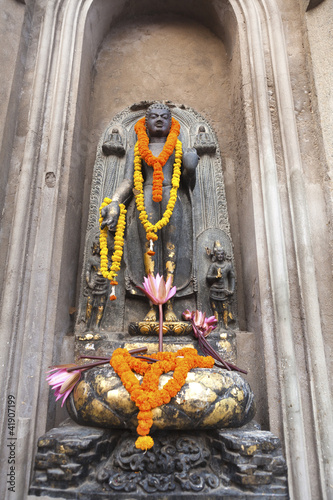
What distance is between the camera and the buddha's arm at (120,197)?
9.58 feet

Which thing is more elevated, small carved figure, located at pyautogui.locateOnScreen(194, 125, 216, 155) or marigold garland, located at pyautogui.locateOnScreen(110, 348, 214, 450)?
small carved figure, located at pyautogui.locateOnScreen(194, 125, 216, 155)

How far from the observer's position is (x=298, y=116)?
3.40 meters

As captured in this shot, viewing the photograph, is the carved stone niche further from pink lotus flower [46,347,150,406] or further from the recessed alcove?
the recessed alcove

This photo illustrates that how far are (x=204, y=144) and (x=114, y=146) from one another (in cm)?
94

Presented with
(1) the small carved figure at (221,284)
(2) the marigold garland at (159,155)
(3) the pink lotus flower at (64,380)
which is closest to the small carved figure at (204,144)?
(2) the marigold garland at (159,155)

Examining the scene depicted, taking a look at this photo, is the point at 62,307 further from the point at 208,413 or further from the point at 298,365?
the point at 298,365

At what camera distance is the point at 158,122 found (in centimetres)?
334

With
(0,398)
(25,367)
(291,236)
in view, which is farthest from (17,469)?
(291,236)

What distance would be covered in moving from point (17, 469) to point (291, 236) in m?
2.63

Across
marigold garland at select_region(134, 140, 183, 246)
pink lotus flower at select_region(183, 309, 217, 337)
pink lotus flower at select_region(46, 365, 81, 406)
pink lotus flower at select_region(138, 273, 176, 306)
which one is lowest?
pink lotus flower at select_region(46, 365, 81, 406)

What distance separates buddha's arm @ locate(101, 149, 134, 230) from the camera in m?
2.92

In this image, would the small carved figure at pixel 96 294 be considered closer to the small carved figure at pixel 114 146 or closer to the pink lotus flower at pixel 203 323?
the pink lotus flower at pixel 203 323

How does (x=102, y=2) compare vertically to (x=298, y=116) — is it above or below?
above

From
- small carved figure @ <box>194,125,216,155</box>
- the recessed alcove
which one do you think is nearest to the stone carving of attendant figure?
small carved figure @ <box>194,125,216,155</box>
